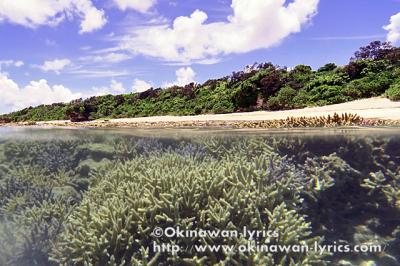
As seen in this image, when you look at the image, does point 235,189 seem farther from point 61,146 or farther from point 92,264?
point 61,146

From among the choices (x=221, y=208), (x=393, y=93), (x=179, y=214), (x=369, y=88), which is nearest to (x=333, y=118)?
(x=393, y=93)

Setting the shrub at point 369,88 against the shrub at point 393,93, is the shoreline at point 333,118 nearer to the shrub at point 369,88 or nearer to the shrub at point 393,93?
the shrub at point 393,93

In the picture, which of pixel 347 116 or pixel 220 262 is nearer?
pixel 220 262

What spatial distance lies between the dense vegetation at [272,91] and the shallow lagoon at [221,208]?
18.3 feet

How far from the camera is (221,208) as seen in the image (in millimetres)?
5527

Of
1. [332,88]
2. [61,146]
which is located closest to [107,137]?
[61,146]

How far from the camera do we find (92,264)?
17.3 ft

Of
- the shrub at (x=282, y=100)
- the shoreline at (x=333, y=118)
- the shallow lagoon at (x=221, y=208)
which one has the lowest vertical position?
the shallow lagoon at (x=221, y=208)

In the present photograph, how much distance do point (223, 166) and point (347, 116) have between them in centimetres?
576

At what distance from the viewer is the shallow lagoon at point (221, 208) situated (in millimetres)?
5383

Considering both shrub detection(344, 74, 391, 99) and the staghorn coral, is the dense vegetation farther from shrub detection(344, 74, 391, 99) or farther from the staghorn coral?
the staghorn coral

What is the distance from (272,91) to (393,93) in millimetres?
5915

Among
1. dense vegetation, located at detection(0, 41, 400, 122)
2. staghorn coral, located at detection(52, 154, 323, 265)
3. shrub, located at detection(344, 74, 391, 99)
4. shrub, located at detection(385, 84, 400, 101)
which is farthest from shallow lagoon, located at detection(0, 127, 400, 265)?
dense vegetation, located at detection(0, 41, 400, 122)

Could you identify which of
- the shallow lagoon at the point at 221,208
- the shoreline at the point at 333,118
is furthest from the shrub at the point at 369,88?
the shallow lagoon at the point at 221,208
